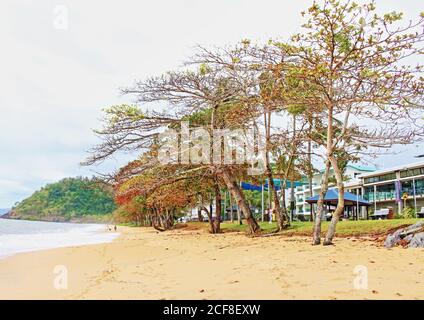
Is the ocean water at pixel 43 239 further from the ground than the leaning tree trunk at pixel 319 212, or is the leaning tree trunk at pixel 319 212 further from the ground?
the leaning tree trunk at pixel 319 212

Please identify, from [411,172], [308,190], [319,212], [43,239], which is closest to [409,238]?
[319,212]

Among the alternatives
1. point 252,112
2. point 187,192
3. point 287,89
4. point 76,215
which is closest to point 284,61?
point 287,89

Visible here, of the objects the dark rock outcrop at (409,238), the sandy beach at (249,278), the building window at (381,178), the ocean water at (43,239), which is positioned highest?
the building window at (381,178)

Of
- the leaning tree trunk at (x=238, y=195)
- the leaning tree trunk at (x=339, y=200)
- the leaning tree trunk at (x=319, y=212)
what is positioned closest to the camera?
the leaning tree trunk at (x=339, y=200)

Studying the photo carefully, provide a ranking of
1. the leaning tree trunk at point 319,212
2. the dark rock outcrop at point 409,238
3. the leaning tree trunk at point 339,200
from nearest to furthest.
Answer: the dark rock outcrop at point 409,238
the leaning tree trunk at point 339,200
the leaning tree trunk at point 319,212

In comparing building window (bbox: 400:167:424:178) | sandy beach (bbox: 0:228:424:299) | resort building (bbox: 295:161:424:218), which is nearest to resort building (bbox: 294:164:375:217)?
resort building (bbox: 295:161:424:218)

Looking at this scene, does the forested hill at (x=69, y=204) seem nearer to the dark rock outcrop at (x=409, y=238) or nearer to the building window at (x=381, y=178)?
the building window at (x=381, y=178)

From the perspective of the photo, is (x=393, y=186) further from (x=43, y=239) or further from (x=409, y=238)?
(x=43, y=239)

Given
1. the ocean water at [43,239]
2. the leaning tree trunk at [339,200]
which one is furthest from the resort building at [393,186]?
the leaning tree trunk at [339,200]

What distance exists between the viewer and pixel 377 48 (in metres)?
7.83

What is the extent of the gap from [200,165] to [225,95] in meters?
2.87

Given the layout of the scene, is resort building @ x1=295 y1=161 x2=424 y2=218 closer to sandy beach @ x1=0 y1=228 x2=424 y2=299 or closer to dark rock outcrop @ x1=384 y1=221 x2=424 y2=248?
dark rock outcrop @ x1=384 y1=221 x2=424 y2=248

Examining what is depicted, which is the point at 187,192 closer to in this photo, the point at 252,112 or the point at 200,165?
the point at 200,165

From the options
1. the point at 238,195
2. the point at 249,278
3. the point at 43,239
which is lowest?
the point at 43,239
